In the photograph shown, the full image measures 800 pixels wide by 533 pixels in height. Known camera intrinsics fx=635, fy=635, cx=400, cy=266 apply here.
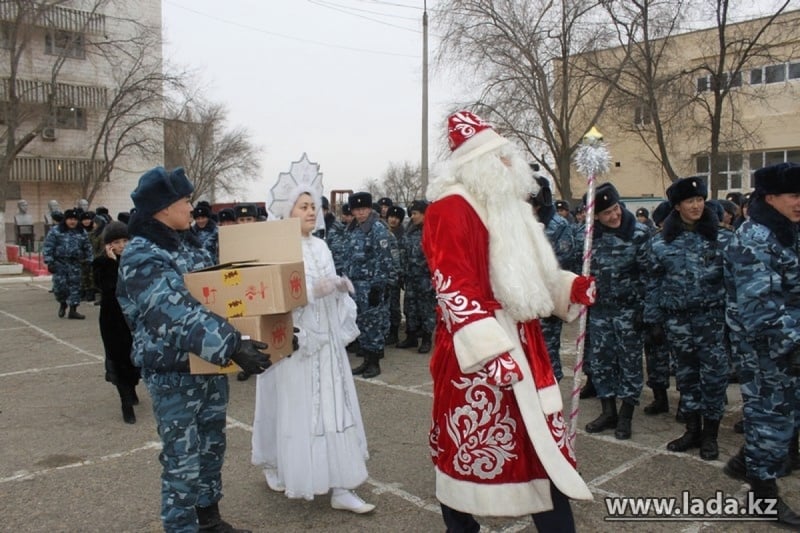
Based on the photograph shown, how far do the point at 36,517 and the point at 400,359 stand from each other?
5.18 meters

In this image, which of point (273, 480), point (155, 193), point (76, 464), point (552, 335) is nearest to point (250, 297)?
point (155, 193)

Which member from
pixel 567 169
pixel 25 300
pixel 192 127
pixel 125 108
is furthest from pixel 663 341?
pixel 192 127

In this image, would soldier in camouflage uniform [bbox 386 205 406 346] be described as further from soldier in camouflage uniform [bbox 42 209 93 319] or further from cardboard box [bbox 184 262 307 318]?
cardboard box [bbox 184 262 307 318]

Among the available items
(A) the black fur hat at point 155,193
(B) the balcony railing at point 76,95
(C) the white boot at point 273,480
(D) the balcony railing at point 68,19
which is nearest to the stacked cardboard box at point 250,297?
(A) the black fur hat at point 155,193

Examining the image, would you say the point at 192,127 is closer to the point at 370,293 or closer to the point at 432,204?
the point at 370,293

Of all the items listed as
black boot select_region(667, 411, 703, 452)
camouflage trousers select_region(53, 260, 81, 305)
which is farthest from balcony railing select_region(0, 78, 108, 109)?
black boot select_region(667, 411, 703, 452)

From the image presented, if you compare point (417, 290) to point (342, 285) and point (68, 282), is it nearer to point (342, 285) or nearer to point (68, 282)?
point (342, 285)

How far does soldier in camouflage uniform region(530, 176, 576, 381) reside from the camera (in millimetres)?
5916

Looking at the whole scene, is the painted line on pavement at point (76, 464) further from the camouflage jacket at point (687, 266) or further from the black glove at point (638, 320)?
the camouflage jacket at point (687, 266)

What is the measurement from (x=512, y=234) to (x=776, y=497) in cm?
250

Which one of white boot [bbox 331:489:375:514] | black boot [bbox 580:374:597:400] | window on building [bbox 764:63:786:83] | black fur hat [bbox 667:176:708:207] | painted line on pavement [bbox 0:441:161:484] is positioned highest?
window on building [bbox 764:63:786:83]

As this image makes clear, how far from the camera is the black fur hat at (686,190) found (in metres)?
4.85

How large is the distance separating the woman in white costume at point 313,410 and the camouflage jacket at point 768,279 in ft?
8.10

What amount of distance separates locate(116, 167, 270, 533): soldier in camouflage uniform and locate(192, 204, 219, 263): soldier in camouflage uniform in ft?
20.4
